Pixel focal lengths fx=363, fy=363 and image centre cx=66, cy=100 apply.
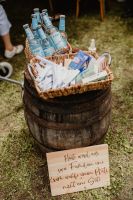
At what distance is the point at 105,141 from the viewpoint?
3.72 m

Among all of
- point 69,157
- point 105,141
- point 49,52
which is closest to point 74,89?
point 49,52

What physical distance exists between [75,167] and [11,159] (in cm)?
78

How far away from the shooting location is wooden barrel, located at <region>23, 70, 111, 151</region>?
9.34 feet

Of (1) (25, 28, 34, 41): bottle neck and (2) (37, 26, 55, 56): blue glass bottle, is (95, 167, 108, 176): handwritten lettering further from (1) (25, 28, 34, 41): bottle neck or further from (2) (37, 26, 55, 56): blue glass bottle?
(1) (25, 28, 34, 41): bottle neck

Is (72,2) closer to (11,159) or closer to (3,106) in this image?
(3,106)

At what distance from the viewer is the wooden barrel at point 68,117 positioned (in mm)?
2848

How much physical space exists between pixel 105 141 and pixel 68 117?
95 cm

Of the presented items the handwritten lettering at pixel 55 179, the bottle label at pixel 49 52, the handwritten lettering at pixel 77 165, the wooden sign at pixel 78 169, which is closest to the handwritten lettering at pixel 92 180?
the wooden sign at pixel 78 169

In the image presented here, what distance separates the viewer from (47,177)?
3451mm

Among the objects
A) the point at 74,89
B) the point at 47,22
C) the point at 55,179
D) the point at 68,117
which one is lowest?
the point at 55,179

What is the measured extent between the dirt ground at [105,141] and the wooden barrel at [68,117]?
45 centimetres

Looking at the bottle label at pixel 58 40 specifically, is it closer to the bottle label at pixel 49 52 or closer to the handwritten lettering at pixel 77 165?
the bottle label at pixel 49 52

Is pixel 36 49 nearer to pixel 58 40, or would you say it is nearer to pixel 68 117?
pixel 58 40

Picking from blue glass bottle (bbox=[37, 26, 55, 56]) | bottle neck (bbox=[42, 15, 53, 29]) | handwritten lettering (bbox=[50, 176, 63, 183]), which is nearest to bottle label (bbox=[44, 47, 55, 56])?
blue glass bottle (bbox=[37, 26, 55, 56])
